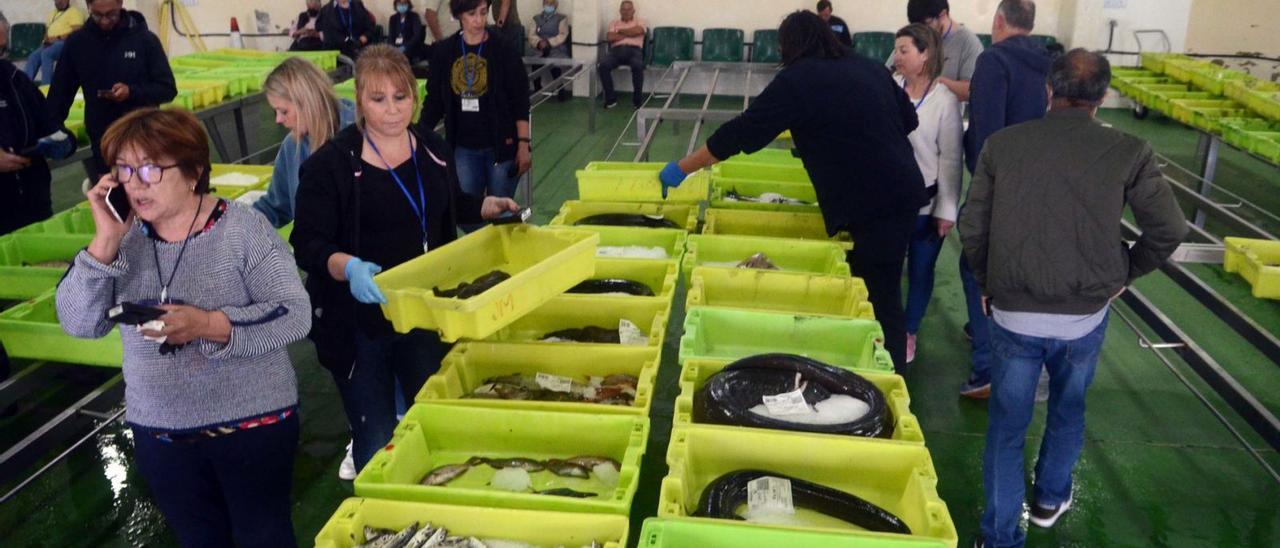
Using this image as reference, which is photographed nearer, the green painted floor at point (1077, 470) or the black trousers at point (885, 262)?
the green painted floor at point (1077, 470)

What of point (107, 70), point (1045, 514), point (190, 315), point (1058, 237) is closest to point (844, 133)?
point (1058, 237)

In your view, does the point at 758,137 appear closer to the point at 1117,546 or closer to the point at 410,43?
the point at 1117,546

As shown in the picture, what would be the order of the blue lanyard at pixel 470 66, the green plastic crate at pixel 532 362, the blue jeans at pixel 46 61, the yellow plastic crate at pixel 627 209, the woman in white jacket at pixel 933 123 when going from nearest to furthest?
1. the green plastic crate at pixel 532 362
2. the woman in white jacket at pixel 933 123
3. the yellow plastic crate at pixel 627 209
4. the blue lanyard at pixel 470 66
5. the blue jeans at pixel 46 61

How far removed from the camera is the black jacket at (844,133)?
296cm

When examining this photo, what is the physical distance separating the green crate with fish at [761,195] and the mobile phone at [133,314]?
2636mm

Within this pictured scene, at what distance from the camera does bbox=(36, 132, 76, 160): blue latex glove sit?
4188 millimetres

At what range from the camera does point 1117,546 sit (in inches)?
110

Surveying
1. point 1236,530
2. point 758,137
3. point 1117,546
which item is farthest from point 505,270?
point 1236,530

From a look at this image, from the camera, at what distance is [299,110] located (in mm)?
2660

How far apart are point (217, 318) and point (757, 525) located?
1.16 m

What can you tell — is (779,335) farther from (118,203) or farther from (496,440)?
(118,203)

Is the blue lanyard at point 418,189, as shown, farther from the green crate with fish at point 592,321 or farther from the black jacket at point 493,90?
the black jacket at point 493,90

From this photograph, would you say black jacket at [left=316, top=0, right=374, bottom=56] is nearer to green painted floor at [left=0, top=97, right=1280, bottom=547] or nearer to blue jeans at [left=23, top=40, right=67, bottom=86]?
blue jeans at [left=23, top=40, right=67, bottom=86]

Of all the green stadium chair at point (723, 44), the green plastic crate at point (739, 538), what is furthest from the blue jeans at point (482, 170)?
the green stadium chair at point (723, 44)
